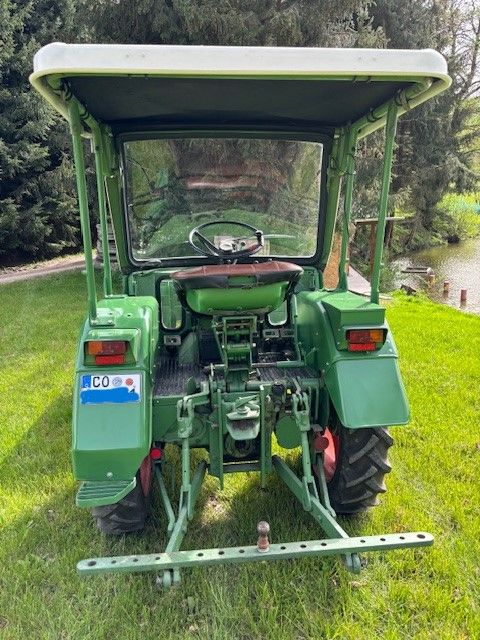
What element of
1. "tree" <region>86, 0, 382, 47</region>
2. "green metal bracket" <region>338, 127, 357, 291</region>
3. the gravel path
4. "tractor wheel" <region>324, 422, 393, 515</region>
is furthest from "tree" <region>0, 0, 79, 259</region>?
"tractor wheel" <region>324, 422, 393, 515</region>

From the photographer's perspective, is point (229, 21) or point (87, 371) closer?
point (87, 371)

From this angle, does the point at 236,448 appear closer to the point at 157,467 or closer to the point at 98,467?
the point at 157,467

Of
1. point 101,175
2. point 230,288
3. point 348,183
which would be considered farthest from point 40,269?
point 230,288

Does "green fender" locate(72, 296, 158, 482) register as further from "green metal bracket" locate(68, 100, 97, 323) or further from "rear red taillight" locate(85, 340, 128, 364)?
"green metal bracket" locate(68, 100, 97, 323)

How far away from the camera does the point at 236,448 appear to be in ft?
8.88

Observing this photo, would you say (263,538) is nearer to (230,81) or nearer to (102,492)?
(102,492)

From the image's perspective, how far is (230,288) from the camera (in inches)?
93.3

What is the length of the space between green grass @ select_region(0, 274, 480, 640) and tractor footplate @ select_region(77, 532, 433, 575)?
0.38 m

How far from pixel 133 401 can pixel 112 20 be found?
919 cm

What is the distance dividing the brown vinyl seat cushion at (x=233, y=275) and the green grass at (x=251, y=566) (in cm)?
A: 135

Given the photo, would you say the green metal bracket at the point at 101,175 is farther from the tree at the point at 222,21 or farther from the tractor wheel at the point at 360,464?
the tree at the point at 222,21

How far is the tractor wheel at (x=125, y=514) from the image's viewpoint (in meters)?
2.55

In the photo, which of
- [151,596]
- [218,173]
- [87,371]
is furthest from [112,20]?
[151,596]

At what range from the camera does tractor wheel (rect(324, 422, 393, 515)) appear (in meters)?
2.65
